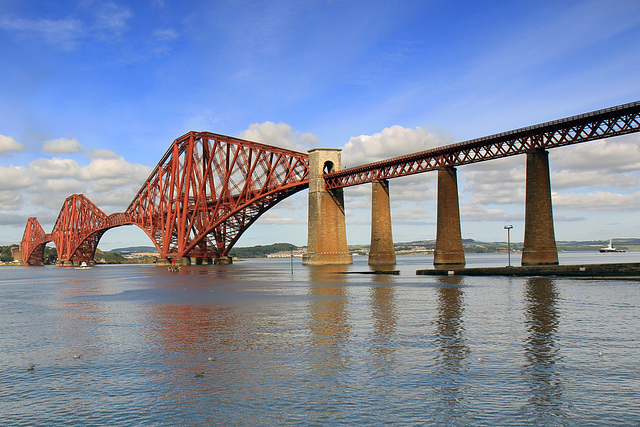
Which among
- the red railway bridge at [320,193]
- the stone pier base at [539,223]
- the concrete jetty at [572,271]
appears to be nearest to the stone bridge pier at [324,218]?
the red railway bridge at [320,193]

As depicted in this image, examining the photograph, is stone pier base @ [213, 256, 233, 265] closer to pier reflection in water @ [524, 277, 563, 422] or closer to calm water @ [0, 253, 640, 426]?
calm water @ [0, 253, 640, 426]

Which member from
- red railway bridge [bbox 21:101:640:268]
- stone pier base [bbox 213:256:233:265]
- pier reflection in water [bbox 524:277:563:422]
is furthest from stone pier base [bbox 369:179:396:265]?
stone pier base [bbox 213:256:233:265]

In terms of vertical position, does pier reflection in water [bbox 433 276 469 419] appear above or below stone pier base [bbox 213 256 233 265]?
below

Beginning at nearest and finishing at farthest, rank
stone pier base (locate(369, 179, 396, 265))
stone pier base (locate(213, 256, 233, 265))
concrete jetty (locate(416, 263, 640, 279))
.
Answer: 1. concrete jetty (locate(416, 263, 640, 279))
2. stone pier base (locate(369, 179, 396, 265))
3. stone pier base (locate(213, 256, 233, 265))

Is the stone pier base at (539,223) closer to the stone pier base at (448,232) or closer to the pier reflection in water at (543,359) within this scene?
the stone pier base at (448,232)

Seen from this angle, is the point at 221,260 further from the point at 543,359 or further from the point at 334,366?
the point at 543,359

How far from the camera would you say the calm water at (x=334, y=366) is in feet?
39.8

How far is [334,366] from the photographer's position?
1641 centimetres

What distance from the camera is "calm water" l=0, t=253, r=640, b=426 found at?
12117 millimetres

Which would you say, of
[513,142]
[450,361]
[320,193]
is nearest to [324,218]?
[320,193]

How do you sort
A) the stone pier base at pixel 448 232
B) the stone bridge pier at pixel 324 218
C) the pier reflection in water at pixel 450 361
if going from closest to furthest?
1. the pier reflection in water at pixel 450 361
2. the stone pier base at pixel 448 232
3. the stone bridge pier at pixel 324 218

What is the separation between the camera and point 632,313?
Result: 84.8ft

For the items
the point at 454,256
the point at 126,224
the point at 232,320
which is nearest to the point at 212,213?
the point at 126,224

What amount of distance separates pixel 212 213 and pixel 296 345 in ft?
364
